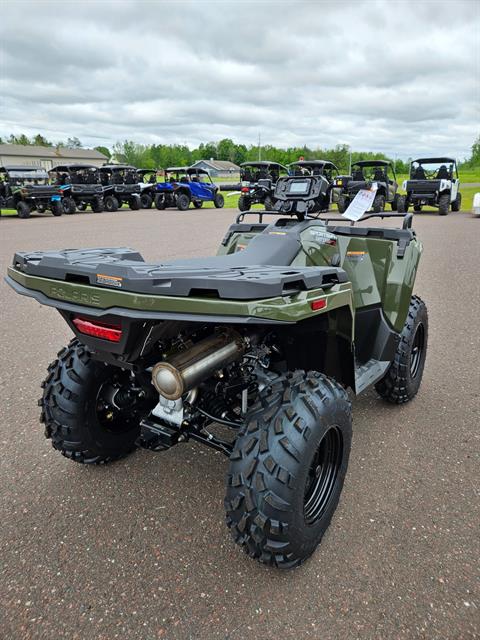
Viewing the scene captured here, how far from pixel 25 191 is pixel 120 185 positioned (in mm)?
5526

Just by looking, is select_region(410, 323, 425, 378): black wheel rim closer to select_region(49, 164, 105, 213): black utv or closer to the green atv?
the green atv

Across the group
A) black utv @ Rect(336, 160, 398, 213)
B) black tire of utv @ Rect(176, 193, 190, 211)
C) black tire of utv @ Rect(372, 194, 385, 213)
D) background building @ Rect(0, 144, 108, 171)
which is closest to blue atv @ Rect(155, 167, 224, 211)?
black tire of utv @ Rect(176, 193, 190, 211)

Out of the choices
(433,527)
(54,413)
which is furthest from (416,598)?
(54,413)

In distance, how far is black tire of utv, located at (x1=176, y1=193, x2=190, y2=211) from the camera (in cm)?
2221

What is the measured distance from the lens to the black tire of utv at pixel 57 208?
62.1ft

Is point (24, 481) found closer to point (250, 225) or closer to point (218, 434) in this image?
point (218, 434)

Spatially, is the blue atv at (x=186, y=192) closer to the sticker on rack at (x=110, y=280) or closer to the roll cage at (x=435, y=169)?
the roll cage at (x=435, y=169)

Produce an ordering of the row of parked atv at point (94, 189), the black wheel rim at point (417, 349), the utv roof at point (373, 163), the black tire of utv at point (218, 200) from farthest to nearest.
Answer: the black tire of utv at point (218, 200) → the utv roof at point (373, 163) → the row of parked atv at point (94, 189) → the black wheel rim at point (417, 349)

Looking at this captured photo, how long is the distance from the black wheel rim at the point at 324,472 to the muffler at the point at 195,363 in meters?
0.61

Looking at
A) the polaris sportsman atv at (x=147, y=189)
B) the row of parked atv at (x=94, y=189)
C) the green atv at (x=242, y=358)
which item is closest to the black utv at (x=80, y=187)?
the row of parked atv at (x=94, y=189)

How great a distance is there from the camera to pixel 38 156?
72.4m

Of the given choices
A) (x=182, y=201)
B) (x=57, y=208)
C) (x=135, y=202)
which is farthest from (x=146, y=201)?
(x=57, y=208)

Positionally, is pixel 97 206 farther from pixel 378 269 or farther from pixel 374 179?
pixel 378 269

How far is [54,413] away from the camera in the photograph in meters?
2.43
